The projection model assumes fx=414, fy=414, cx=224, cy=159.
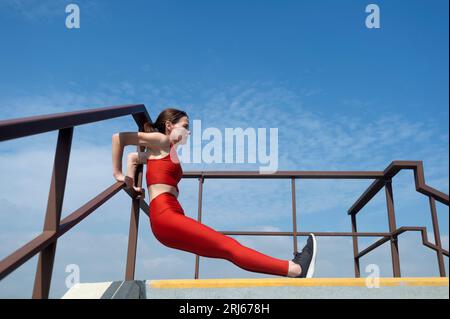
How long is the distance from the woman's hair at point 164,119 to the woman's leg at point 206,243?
0.52 m

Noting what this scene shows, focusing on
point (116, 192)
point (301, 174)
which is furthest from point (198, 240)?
point (301, 174)

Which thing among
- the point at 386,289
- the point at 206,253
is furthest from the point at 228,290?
the point at 386,289

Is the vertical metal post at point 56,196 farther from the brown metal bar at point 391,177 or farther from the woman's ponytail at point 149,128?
the brown metal bar at point 391,177

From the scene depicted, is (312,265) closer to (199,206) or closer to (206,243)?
(206,243)

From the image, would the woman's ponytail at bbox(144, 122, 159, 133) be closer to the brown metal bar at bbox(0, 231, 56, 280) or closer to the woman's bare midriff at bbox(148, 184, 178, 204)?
the woman's bare midriff at bbox(148, 184, 178, 204)

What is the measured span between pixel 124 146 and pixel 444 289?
5.12 feet

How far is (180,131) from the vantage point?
7.63 feet

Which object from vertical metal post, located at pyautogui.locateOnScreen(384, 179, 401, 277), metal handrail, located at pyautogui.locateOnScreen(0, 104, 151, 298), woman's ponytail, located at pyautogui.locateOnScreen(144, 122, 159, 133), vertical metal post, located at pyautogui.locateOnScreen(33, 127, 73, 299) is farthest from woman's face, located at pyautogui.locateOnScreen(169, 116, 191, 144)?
vertical metal post, located at pyautogui.locateOnScreen(384, 179, 401, 277)

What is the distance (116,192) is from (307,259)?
3.36 ft

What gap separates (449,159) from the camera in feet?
4.47

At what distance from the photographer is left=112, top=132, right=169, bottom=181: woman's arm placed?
2102 mm

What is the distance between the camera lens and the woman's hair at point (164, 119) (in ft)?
7.73

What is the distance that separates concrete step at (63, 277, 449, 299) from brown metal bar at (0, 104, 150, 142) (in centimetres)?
66
